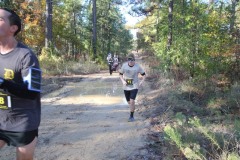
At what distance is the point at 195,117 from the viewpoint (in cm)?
455

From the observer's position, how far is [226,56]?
36.0ft

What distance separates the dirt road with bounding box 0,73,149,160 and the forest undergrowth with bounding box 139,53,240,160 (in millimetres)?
436

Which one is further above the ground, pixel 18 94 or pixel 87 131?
pixel 18 94

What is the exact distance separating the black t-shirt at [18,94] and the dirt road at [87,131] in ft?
8.66

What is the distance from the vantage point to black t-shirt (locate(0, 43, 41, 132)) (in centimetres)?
296

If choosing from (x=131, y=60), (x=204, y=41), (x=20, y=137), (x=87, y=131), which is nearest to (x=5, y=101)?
(x=20, y=137)

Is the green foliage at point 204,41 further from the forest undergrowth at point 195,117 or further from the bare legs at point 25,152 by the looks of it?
the bare legs at point 25,152

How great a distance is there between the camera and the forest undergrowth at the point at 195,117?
4867 millimetres

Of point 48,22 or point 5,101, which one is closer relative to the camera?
point 5,101

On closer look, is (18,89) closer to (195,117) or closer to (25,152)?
(25,152)

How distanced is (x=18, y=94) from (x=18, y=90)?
0.06 meters

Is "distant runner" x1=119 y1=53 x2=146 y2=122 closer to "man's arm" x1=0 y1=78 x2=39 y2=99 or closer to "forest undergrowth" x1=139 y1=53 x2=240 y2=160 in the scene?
"forest undergrowth" x1=139 y1=53 x2=240 y2=160

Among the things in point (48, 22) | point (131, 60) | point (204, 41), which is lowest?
point (131, 60)

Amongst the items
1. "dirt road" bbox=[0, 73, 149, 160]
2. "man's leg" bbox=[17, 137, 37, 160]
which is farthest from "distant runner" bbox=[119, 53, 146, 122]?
"man's leg" bbox=[17, 137, 37, 160]
